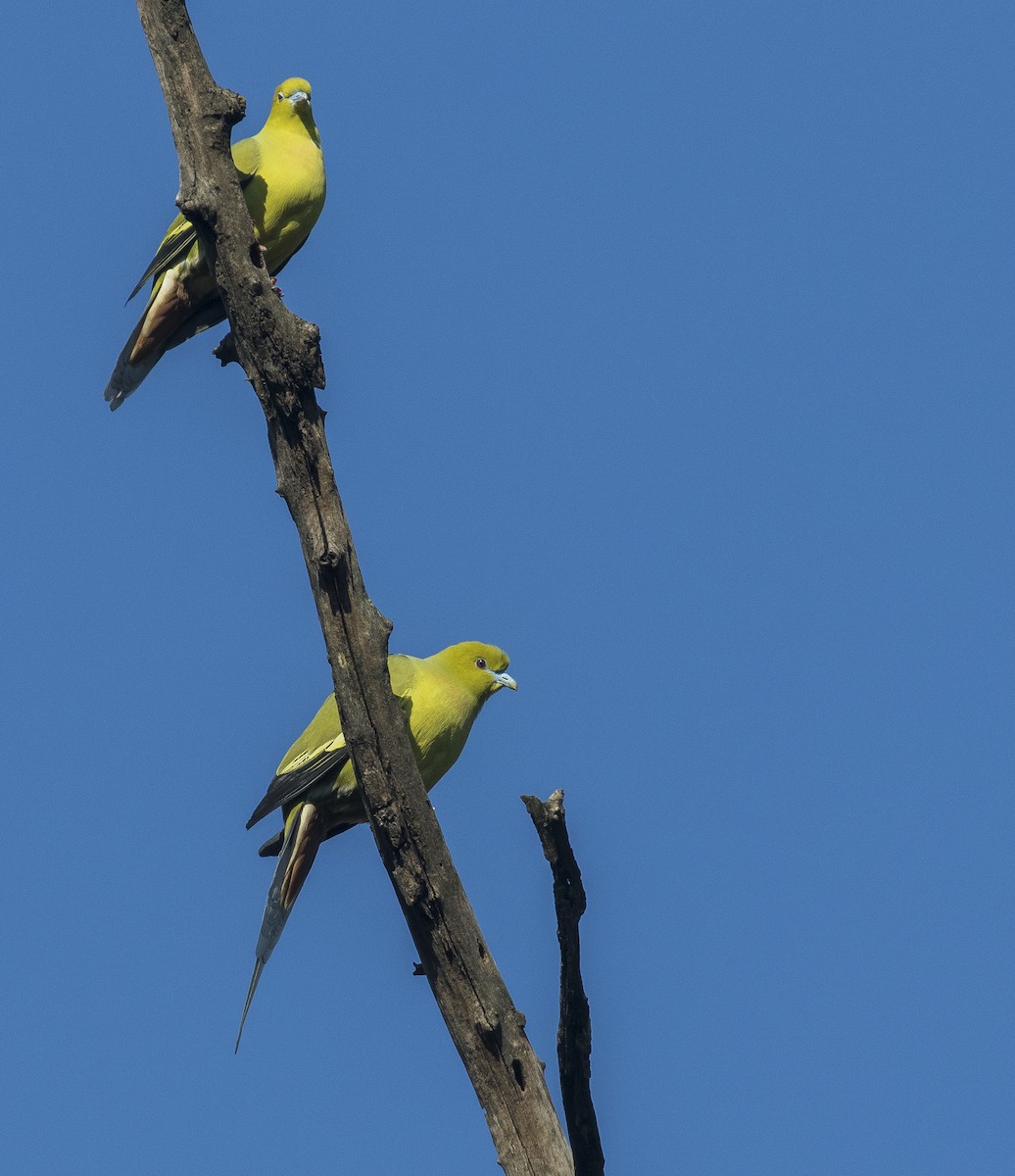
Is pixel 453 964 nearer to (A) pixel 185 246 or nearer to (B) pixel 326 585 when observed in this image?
(B) pixel 326 585

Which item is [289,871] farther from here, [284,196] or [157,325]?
[284,196]

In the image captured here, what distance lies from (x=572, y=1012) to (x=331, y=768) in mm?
2024

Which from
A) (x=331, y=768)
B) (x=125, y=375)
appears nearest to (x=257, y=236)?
(x=125, y=375)

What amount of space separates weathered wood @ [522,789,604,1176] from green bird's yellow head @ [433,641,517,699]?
97.5 inches

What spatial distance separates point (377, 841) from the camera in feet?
20.5

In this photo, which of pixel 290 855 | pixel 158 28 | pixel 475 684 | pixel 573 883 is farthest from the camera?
pixel 475 684

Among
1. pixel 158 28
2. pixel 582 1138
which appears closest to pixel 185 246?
pixel 158 28

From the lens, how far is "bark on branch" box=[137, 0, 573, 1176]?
604 centimetres

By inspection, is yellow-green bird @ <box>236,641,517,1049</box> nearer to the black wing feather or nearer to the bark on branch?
the black wing feather

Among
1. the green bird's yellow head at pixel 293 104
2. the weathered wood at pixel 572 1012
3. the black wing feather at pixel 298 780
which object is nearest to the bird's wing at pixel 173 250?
the green bird's yellow head at pixel 293 104

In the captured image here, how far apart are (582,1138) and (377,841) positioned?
1519 millimetres

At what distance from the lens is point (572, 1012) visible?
601cm

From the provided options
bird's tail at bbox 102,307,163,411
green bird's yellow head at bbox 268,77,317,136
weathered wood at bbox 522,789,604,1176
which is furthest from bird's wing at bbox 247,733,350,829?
green bird's yellow head at bbox 268,77,317,136

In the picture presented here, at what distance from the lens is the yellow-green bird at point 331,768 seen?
738 cm
